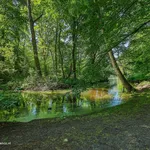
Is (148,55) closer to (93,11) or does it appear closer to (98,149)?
(93,11)

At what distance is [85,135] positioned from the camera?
→ 3256mm

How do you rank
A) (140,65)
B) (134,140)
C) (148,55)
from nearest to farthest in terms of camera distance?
1. (134,140)
2. (148,55)
3. (140,65)

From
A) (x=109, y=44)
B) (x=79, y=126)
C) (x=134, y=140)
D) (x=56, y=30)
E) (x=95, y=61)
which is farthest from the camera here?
(x=56, y=30)

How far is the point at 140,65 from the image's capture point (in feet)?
31.2

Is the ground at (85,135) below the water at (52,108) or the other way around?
the other way around

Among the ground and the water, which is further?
the water

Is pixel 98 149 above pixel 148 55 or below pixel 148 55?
below

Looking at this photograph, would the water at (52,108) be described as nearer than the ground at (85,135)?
No

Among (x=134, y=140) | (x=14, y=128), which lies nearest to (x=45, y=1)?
(x=14, y=128)

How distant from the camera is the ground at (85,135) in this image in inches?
111

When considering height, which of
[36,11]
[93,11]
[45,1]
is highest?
[36,11]

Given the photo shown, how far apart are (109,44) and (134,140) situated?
11.9 ft

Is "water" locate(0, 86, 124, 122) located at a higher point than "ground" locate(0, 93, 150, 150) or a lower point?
lower

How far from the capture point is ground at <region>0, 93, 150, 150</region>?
2812mm
